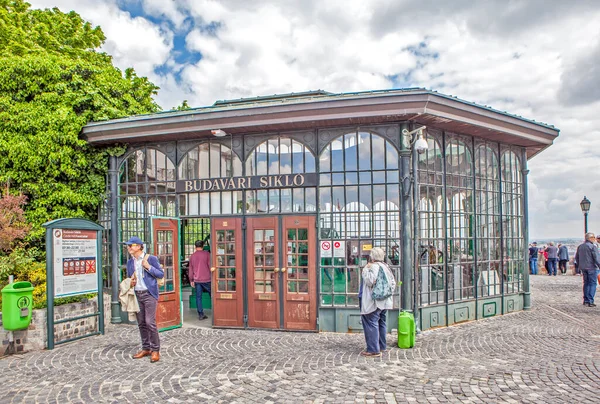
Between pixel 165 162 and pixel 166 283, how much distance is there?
2.60 meters

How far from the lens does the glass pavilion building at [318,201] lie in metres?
8.24

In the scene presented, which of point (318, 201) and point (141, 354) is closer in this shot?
point (141, 354)

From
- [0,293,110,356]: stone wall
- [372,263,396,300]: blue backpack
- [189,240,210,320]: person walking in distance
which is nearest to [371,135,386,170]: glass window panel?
[372,263,396,300]: blue backpack

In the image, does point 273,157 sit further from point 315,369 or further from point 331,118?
point 315,369

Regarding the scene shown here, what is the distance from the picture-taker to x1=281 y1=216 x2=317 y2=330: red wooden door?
8422mm

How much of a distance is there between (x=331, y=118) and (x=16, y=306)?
603cm

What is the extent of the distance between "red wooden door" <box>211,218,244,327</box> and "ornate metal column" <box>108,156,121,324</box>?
2295 mm

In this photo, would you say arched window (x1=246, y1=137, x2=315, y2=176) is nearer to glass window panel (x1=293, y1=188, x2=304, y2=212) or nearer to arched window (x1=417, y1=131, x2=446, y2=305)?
glass window panel (x1=293, y1=188, x2=304, y2=212)

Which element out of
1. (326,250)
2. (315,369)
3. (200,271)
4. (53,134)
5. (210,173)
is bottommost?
(315,369)

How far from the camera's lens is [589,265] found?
10781 mm

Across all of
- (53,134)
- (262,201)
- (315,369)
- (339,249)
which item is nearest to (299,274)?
(339,249)

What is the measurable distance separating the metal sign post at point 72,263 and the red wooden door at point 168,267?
107 centimetres

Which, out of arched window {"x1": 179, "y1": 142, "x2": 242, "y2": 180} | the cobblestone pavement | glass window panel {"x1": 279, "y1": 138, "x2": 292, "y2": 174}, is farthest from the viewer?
arched window {"x1": 179, "y1": 142, "x2": 242, "y2": 180}

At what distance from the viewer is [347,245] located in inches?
330
